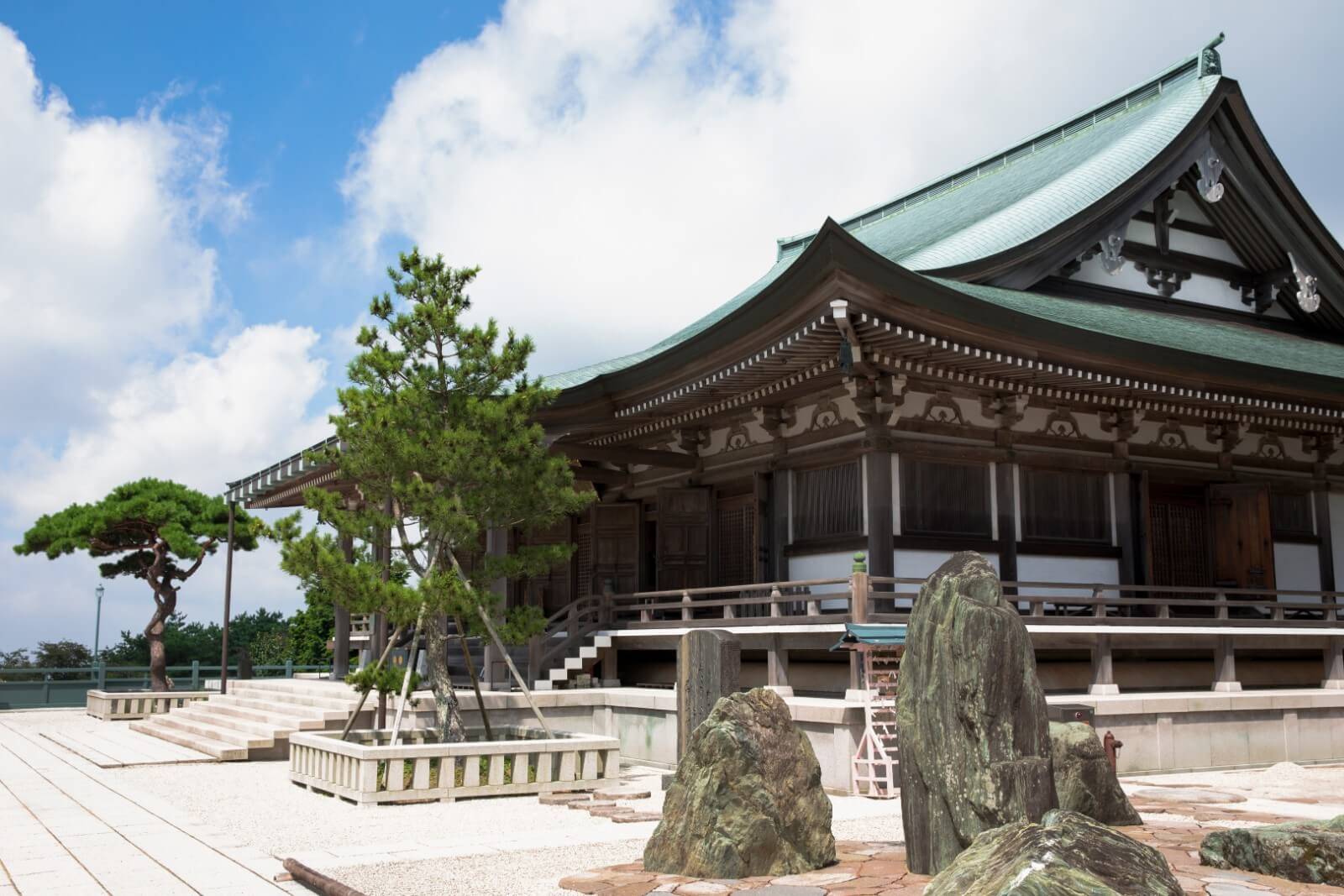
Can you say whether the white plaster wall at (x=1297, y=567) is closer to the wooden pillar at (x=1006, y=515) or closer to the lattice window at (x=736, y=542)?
the wooden pillar at (x=1006, y=515)

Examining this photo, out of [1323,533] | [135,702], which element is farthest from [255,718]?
[1323,533]

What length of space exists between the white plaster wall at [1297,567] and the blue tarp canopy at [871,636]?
9597 mm

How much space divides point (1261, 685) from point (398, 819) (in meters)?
13.6

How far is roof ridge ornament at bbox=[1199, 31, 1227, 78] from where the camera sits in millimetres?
20938

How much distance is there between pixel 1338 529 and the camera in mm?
19719

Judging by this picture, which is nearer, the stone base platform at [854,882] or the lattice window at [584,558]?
the stone base platform at [854,882]

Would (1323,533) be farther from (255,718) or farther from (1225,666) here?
(255,718)

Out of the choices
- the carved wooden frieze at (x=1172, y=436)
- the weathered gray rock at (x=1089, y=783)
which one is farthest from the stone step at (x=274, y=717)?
the carved wooden frieze at (x=1172, y=436)

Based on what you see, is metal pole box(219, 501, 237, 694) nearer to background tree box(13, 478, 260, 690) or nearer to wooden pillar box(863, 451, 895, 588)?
background tree box(13, 478, 260, 690)

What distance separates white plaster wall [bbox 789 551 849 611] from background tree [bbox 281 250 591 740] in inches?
161

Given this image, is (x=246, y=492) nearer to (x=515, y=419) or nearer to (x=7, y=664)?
(x=515, y=419)

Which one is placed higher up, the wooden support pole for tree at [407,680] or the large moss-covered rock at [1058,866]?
the wooden support pole for tree at [407,680]

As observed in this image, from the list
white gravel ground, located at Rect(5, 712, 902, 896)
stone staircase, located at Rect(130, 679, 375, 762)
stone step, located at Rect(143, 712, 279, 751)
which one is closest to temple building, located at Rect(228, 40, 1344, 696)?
stone staircase, located at Rect(130, 679, 375, 762)

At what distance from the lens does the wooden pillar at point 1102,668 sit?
49.2ft
